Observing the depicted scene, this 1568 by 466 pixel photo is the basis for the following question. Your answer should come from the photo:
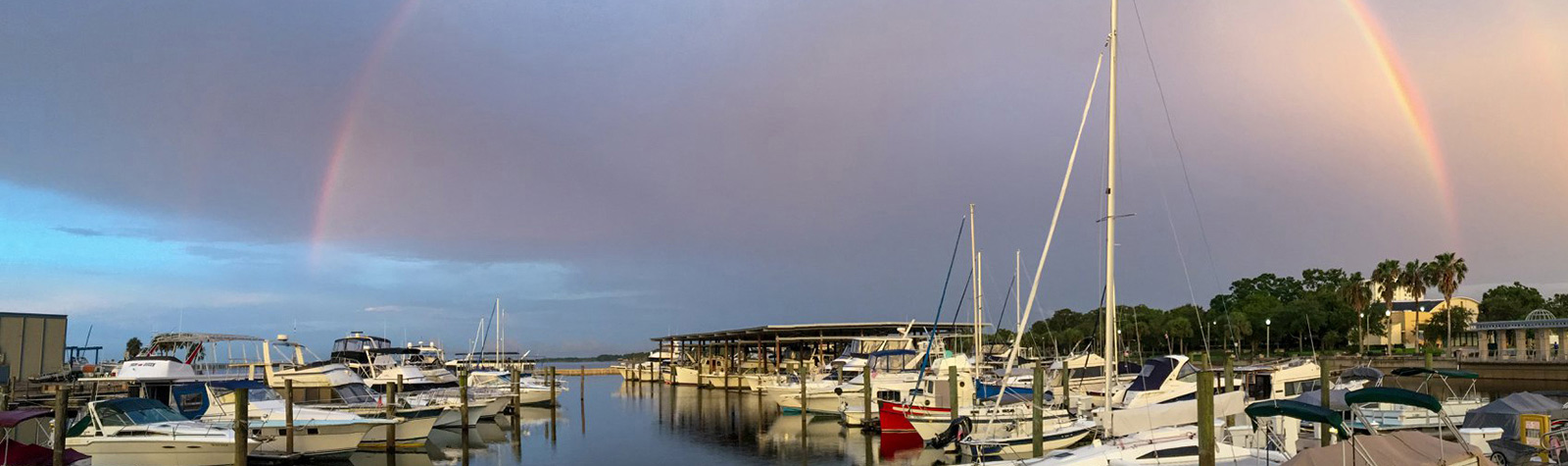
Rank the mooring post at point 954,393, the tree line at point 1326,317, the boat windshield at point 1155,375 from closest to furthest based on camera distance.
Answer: the mooring post at point 954,393 < the boat windshield at point 1155,375 < the tree line at point 1326,317

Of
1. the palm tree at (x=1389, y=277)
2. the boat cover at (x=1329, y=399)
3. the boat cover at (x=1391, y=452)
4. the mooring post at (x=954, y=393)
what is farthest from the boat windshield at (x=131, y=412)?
the palm tree at (x=1389, y=277)

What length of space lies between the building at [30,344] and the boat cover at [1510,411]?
61729 mm

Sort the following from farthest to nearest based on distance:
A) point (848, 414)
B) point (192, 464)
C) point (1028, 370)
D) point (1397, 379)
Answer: point (1397, 379) → point (1028, 370) → point (848, 414) → point (192, 464)

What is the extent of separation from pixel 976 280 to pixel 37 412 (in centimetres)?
3630

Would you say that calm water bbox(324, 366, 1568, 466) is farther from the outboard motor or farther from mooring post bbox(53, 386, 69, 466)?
mooring post bbox(53, 386, 69, 466)

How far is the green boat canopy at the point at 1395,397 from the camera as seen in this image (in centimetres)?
1664

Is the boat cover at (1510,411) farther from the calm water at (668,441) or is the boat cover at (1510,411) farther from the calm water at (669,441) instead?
the calm water at (668,441)

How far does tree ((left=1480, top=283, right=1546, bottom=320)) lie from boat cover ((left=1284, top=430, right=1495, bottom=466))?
347ft

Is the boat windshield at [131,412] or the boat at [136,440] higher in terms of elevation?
the boat windshield at [131,412]

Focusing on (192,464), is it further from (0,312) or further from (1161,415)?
(0,312)

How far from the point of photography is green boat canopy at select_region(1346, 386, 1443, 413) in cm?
1664

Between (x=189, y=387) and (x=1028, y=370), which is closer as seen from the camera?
(x=189, y=387)

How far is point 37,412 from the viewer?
25125mm

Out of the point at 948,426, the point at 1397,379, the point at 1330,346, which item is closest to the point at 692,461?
the point at 948,426
